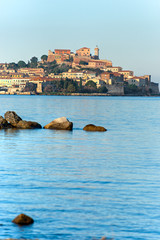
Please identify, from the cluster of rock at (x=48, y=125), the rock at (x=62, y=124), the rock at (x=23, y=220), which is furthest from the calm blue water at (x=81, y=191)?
the cluster of rock at (x=48, y=125)

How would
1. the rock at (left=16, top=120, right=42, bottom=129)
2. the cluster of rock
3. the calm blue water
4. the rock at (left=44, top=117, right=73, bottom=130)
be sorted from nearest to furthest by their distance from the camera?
the calm blue water, the rock at (left=44, top=117, right=73, bottom=130), the cluster of rock, the rock at (left=16, top=120, right=42, bottom=129)

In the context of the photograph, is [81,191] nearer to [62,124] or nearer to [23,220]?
[23,220]

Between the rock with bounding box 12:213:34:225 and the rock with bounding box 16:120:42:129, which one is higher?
the rock with bounding box 16:120:42:129

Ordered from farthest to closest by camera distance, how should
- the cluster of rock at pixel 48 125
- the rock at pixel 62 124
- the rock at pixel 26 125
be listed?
the rock at pixel 26 125 < the cluster of rock at pixel 48 125 < the rock at pixel 62 124

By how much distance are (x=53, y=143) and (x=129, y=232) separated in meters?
16.9

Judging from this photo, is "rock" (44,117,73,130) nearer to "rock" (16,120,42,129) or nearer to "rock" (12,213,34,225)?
"rock" (16,120,42,129)

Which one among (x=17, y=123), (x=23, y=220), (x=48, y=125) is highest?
(x=17, y=123)

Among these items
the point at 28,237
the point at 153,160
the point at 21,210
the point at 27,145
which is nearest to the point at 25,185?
the point at 21,210

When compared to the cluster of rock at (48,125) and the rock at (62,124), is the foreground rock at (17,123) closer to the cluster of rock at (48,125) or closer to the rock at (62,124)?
the cluster of rock at (48,125)

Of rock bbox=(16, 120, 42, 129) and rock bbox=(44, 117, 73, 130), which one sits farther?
rock bbox=(16, 120, 42, 129)

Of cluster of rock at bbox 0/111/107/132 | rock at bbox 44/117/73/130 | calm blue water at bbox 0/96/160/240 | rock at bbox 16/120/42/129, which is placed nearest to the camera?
calm blue water at bbox 0/96/160/240

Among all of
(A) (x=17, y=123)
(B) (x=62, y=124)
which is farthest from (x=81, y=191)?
(A) (x=17, y=123)

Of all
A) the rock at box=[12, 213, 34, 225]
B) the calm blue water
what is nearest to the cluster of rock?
the calm blue water

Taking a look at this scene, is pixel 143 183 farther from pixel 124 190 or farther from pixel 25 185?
pixel 25 185
